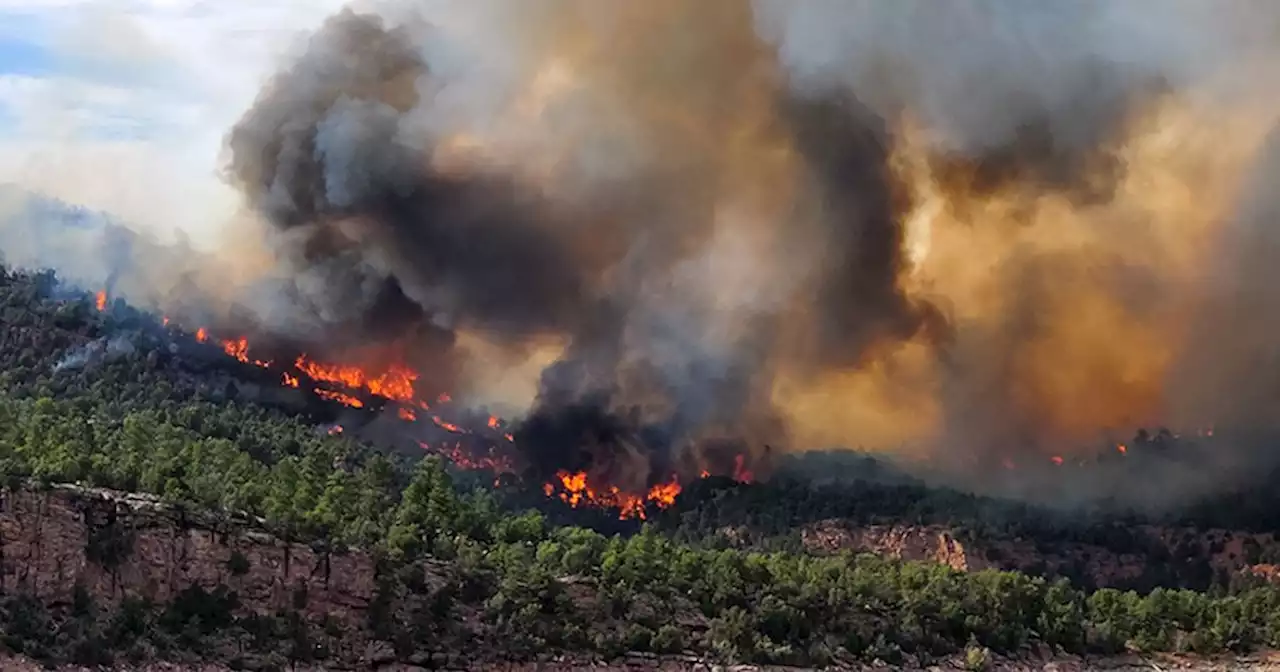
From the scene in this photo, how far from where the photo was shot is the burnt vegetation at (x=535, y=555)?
31.7m

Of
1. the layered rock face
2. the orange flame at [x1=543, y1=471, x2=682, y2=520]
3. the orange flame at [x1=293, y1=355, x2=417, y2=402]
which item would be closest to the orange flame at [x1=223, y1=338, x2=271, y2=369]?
the orange flame at [x1=293, y1=355, x2=417, y2=402]

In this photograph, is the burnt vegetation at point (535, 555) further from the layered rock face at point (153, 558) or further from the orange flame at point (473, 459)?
the orange flame at point (473, 459)

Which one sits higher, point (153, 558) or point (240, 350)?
point (240, 350)

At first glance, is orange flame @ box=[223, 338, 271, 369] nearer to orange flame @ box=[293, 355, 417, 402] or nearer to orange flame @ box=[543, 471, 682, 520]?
orange flame @ box=[293, 355, 417, 402]

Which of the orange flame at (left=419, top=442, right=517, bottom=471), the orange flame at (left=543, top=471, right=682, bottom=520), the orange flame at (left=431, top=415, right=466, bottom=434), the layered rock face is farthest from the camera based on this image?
the orange flame at (left=431, top=415, right=466, bottom=434)

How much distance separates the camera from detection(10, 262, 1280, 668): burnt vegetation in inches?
1248

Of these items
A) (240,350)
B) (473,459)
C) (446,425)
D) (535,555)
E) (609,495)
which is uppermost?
(240,350)

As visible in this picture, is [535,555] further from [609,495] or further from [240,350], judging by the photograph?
[240,350]

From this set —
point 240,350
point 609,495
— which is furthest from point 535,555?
point 240,350

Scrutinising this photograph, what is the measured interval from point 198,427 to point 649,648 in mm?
21682

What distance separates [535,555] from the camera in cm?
4006

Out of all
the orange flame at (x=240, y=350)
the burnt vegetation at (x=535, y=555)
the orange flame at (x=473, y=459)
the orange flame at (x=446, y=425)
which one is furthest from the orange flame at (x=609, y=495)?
the orange flame at (x=240, y=350)

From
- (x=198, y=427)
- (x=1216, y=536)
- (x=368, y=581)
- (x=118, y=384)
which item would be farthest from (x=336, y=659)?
(x=1216, y=536)

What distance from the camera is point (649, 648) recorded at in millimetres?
36938
